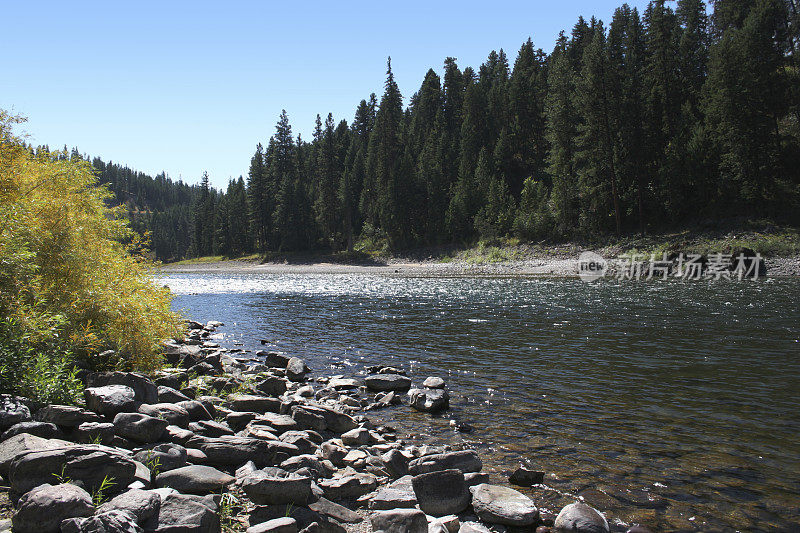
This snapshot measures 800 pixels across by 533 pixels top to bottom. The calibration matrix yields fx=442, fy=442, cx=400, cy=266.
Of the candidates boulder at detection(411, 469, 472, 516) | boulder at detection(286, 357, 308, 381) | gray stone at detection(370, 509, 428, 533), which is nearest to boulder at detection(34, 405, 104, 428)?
gray stone at detection(370, 509, 428, 533)

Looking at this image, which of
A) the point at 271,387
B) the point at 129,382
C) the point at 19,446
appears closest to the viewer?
the point at 19,446

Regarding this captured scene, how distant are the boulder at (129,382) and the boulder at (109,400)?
723 millimetres

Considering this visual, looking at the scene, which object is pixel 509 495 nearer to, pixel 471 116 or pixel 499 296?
pixel 499 296

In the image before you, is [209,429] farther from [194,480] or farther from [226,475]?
[194,480]

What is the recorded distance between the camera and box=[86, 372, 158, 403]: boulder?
27.3 ft

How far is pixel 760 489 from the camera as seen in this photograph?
673 cm

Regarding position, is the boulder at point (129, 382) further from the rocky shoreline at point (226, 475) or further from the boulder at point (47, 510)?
the boulder at point (47, 510)

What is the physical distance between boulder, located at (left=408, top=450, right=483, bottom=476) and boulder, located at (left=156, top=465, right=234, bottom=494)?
288cm

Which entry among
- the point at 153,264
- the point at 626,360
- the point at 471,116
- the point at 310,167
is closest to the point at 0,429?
the point at 153,264

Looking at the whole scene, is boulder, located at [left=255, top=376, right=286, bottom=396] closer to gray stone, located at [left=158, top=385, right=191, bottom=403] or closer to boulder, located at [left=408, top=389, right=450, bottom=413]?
gray stone, located at [left=158, top=385, right=191, bottom=403]

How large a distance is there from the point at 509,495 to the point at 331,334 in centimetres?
1591

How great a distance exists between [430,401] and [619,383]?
17.9 feet

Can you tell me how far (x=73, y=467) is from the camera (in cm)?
508

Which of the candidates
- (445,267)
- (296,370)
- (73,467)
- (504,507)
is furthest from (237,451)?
(445,267)
